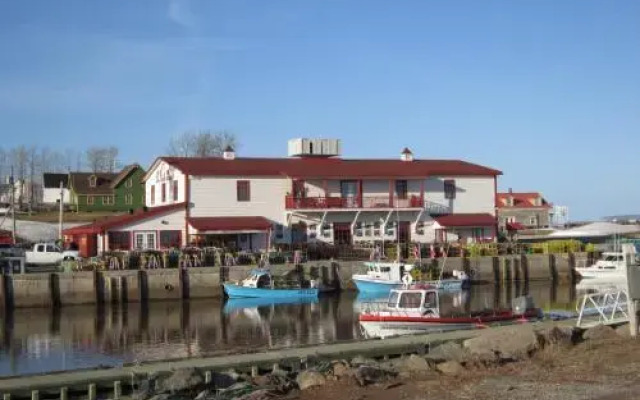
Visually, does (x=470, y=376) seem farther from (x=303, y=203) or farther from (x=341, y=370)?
(x=303, y=203)

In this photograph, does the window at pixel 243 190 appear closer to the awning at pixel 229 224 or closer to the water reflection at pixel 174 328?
the awning at pixel 229 224

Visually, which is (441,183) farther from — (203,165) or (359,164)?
(203,165)

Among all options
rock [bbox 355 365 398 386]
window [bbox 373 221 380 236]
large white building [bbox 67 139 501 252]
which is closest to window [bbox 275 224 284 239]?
large white building [bbox 67 139 501 252]

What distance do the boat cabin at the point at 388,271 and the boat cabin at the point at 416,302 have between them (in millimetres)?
18472

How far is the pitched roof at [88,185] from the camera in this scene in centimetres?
10144

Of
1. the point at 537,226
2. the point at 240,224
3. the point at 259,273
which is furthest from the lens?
the point at 537,226

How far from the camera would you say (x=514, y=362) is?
2059cm

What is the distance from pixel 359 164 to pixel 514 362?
4532cm

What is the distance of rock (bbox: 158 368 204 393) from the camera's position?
19797mm

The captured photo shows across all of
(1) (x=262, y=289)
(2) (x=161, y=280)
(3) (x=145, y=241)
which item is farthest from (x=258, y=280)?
(3) (x=145, y=241)

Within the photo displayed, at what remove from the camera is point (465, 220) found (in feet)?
210

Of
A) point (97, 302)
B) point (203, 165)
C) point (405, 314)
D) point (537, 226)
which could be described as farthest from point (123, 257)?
point (537, 226)

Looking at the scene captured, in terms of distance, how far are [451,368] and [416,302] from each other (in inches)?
467

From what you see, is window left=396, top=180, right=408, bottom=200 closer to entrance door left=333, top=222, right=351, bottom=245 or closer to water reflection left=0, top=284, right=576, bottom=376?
entrance door left=333, top=222, right=351, bottom=245
